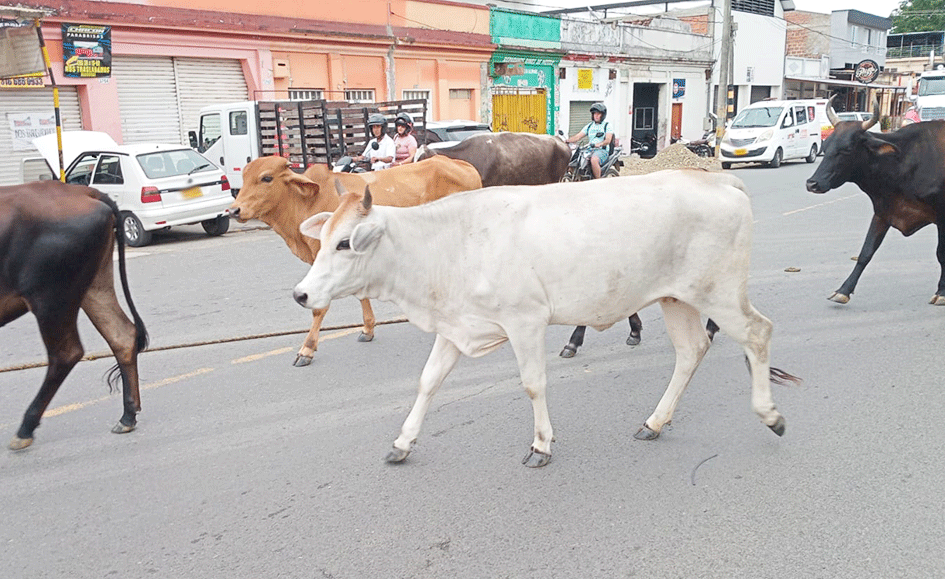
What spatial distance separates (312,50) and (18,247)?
17.4m

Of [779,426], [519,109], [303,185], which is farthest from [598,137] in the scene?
[519,109]

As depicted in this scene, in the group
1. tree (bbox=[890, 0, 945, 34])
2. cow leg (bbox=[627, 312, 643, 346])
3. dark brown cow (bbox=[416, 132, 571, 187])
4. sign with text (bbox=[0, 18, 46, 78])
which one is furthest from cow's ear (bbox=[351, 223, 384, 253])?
tree (bbox=[890, 0, 945, 34])

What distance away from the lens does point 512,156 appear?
1048cm

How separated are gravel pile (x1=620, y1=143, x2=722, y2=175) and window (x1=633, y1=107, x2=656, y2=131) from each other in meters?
6.90

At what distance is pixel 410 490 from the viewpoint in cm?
404

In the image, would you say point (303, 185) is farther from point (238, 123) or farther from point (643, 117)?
point (643, 117)

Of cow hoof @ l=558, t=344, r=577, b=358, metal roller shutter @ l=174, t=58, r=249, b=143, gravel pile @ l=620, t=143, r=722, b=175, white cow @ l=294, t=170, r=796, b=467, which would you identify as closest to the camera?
white cow @ l=294, t=170, r=796, b=467

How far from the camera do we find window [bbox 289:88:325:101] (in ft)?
67.1

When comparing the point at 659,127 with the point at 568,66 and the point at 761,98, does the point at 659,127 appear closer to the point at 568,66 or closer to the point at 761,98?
the point at 568,66

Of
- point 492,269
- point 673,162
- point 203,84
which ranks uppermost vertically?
point 203,84

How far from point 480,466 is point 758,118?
2356 cm

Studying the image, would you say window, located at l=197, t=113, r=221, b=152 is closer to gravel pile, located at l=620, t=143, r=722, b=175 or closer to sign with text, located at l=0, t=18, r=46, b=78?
sign with text, located at l=0, t=18, r=46, b=78

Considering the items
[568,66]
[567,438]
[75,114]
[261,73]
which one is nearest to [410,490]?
[567,438]

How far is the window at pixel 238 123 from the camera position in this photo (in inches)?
634
